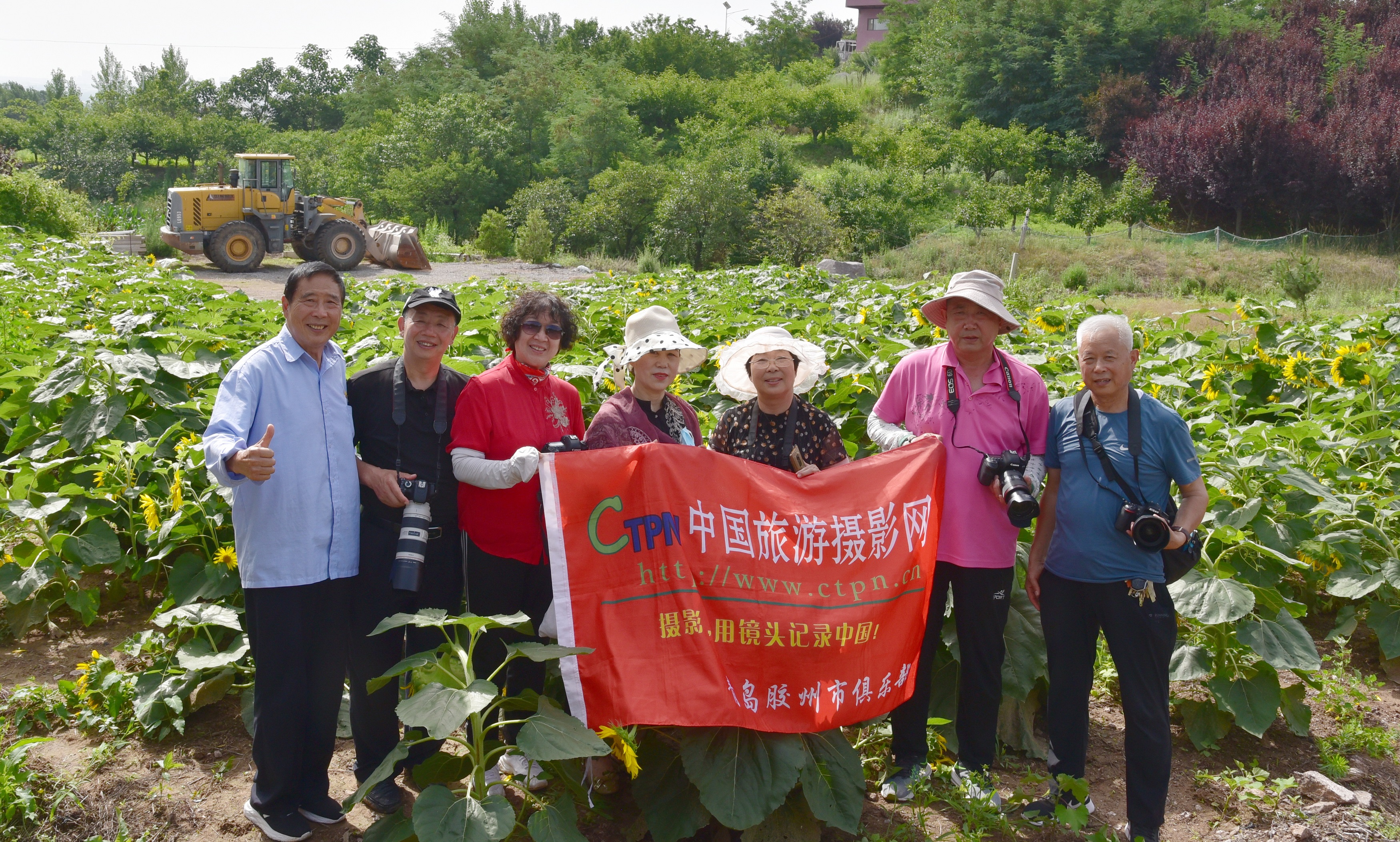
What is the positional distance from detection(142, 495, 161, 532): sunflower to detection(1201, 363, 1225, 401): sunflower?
4872mm

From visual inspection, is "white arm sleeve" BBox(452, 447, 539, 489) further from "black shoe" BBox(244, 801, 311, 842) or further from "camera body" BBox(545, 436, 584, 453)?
"black shoe" BBox(244, 801, 311, 842)

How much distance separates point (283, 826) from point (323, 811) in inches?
4.4

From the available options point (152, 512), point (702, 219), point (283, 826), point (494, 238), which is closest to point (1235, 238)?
point (702, 219)

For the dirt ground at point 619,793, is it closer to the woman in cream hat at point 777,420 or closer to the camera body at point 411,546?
the camera body at point 411,546

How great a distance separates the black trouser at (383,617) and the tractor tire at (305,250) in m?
19.7

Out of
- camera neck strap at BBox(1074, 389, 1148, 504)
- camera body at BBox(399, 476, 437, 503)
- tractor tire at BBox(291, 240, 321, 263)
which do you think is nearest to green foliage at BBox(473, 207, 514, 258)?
tractor tire at BBox(291, 240, 321, 263)

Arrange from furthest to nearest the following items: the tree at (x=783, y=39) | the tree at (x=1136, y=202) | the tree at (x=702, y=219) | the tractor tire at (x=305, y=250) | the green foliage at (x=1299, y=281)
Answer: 1. the tree at (x=783, y=39)
2. the tree at (x=1136, y=202)
3. the tree at (x=702, y=219)
4. the tractor tire at (x=305, y=250)
5. the green foliage at (x=1299, y=281)

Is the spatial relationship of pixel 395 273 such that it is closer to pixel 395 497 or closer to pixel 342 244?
pixel 342 244

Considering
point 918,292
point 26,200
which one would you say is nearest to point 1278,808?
point 918,292

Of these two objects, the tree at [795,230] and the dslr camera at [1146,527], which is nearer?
the dslr camera at [1146,527]

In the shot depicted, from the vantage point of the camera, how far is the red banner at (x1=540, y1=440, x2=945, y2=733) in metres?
2.85

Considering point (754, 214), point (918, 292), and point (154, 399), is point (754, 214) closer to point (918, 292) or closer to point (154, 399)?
point (918, 292)

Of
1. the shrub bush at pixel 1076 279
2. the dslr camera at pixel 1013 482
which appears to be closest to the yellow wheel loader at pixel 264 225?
the shrub bush at pixel 1076 279

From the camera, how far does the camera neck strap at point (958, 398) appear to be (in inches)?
123
